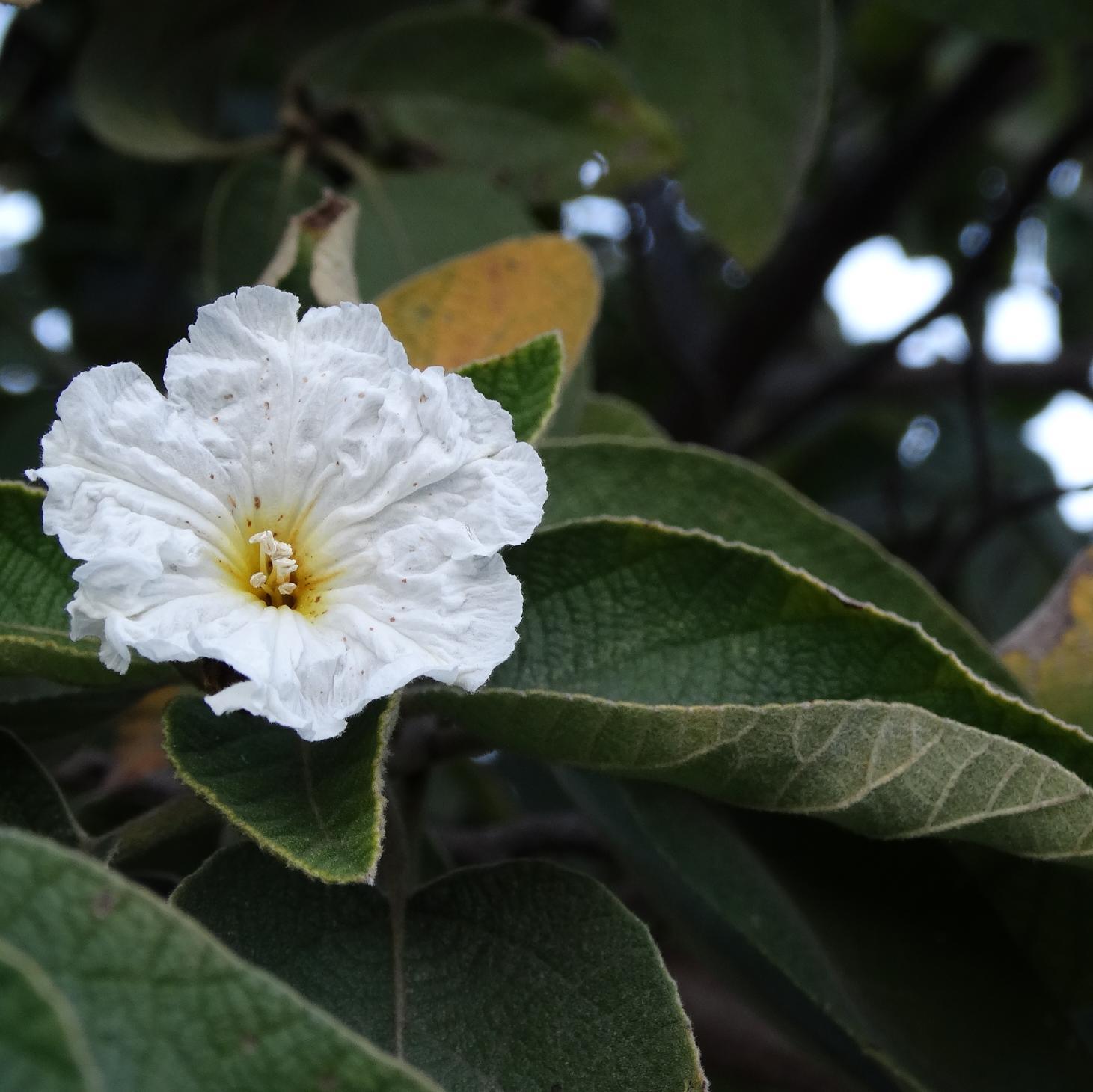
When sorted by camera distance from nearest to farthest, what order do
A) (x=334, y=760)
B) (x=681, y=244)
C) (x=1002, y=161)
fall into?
1. (x=334, y=760)
2. (x=681, y=244)
3. (x=1002, y=161)

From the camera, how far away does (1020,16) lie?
56.4 inches

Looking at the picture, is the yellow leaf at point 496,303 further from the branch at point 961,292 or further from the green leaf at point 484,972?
the branch at point 961,292

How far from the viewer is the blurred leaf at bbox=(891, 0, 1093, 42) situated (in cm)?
143

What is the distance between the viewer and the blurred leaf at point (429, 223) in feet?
4.13

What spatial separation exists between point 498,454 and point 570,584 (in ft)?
0.40

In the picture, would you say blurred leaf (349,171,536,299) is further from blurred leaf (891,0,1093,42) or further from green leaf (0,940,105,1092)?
green leaf (0,940,105,1092)

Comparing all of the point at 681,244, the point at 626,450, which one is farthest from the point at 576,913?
the point at 681,244

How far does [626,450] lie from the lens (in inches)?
35.2

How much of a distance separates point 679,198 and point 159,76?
104cm

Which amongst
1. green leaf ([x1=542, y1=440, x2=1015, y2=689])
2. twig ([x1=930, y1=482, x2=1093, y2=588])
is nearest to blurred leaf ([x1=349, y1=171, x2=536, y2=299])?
green leaf ([x1=542, y1=440, x2=1015, y2=689])

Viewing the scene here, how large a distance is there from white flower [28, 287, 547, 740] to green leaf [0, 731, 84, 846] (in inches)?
6.6

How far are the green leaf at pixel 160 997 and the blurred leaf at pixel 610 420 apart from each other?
0.72m

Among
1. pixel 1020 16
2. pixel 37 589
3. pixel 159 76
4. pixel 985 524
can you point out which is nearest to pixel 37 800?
pixel 37 589

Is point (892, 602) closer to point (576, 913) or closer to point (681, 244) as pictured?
point (576, 913)
